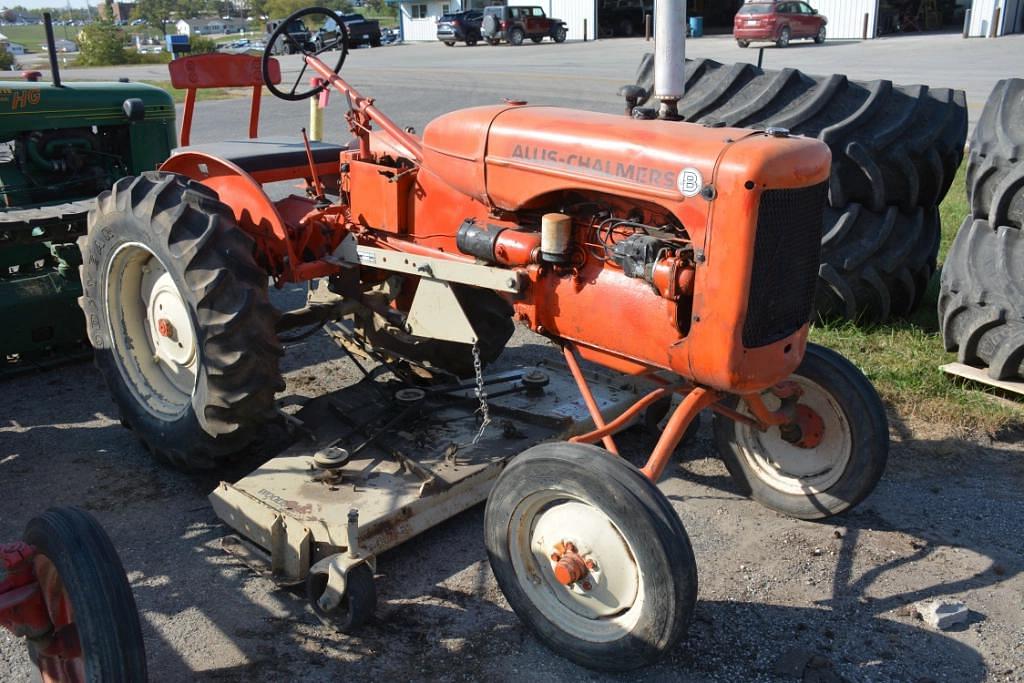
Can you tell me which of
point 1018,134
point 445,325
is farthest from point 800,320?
point 1018,134

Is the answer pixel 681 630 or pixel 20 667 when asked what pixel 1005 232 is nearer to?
pixel 681 630

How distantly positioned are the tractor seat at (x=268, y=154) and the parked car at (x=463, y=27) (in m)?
34.3

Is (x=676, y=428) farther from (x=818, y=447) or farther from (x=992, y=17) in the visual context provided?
(x=992, y=17)

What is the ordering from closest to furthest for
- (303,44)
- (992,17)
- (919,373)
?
(303,44), (919,373), (992,17)

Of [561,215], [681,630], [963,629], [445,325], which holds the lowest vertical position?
[963,629]

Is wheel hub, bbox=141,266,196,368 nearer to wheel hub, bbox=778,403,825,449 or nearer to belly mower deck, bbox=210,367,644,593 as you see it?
belly mower deck, bbox=210,367,644,593

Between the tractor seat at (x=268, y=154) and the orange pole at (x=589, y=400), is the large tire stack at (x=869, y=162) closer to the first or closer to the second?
the tractor seat at (x=268, y=154)

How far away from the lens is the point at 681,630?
9.10 ft

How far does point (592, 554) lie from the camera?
2.98m

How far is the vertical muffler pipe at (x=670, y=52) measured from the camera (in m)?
3.35

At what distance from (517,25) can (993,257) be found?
32.8 metres

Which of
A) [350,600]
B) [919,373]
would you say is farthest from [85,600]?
[919,373]

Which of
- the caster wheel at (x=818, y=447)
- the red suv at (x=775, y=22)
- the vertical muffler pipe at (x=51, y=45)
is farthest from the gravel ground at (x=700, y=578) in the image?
the red suv at (x=775, y=22)

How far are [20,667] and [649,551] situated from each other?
200cm
